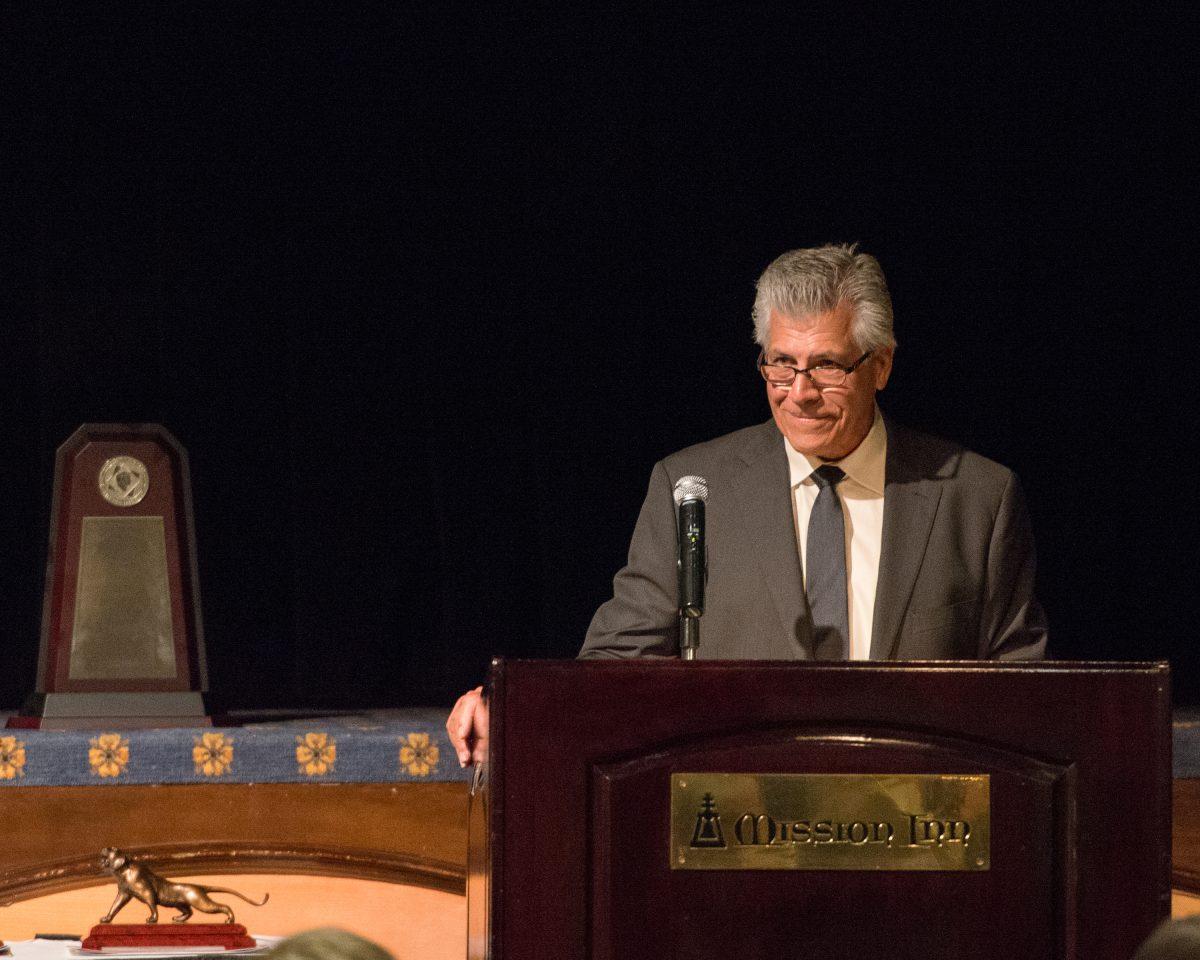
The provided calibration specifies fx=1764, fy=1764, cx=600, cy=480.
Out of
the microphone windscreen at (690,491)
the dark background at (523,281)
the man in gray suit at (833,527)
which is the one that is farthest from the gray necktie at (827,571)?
the dark background at (523,281)

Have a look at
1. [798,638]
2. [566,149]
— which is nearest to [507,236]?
[566,149]

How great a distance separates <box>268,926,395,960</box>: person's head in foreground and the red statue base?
3.29 feet

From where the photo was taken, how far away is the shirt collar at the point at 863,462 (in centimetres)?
200

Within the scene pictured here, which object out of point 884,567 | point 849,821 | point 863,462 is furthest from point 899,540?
point 849,821

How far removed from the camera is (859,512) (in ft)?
6.50

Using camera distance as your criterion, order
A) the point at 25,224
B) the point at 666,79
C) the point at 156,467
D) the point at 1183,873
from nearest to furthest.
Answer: the point at 1183,873, the point at 156,467, the point at 25,224, the point at 666,79

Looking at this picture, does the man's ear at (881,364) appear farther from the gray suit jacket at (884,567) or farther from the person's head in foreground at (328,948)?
the person's head in foreground at (328,948)

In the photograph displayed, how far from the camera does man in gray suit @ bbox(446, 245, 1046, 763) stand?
1.82 metres

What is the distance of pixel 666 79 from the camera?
3180 mm

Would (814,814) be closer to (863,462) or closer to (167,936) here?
(167,936)

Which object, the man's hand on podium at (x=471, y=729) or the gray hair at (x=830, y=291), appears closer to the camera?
the man's hand on podium at (x=471, y=729)

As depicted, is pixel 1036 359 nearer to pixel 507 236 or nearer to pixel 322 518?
pixel 507 236

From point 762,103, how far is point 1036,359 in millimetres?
693

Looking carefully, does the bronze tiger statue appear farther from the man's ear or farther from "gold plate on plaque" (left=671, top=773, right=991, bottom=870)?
the man's ear
